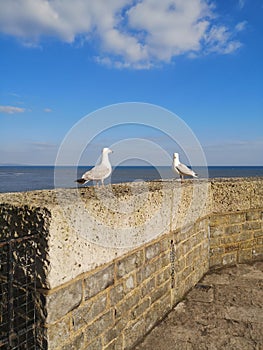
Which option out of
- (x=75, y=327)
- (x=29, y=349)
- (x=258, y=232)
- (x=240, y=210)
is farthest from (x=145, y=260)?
(x=258, y=232)

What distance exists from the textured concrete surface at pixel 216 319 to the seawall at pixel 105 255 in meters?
0.14

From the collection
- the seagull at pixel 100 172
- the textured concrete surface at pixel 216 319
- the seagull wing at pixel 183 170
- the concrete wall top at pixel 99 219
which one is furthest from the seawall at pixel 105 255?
the seagull wing at pixel 183 170

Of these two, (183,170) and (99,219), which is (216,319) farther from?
(183,170)

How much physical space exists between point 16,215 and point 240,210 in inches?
150

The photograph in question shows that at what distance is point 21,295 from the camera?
206cm

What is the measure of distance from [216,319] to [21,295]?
7.05 ft

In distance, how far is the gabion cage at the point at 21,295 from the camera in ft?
6.32

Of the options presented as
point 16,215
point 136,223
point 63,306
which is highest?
point 16,215

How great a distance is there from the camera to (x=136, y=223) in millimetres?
2906

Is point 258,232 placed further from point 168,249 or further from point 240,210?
point 168,249

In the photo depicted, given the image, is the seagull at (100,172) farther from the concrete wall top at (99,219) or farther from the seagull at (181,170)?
the seagull at (181,170)

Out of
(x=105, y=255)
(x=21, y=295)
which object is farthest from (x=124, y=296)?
(x=21, y=295)

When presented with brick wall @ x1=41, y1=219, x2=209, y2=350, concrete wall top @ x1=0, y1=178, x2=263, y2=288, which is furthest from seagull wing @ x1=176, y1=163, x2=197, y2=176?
brick wall @ x1=41, y1=219, x2=209, y2=350

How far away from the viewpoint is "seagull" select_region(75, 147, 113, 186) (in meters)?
3.65
